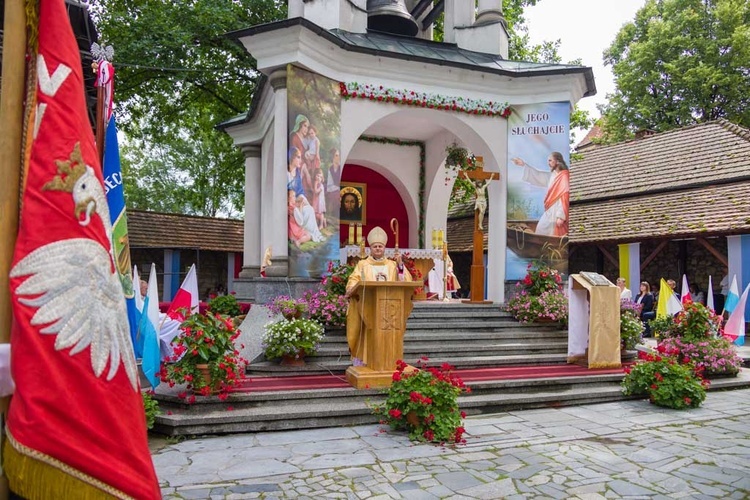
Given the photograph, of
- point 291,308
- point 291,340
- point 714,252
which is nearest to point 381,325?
point 291,340

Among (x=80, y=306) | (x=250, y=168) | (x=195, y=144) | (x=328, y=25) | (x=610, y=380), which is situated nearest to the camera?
(x=80, y=306)

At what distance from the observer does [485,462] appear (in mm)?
4922

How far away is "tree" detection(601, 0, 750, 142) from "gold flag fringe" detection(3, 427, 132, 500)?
28.0 meters

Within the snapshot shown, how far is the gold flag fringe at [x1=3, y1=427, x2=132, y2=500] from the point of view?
178 centimetres

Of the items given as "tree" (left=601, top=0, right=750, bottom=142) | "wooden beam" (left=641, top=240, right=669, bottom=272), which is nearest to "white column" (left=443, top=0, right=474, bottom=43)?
"wooden beam" (left=641, top=240, right=669, bottom=272)

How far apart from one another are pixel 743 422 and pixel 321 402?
5.00m

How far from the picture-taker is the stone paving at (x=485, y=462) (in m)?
4.24

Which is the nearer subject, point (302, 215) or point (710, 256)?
point (302, 215)

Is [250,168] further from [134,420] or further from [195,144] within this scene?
[195,144]

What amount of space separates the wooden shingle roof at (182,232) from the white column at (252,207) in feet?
21.9

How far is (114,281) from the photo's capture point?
Result: 6.70ft

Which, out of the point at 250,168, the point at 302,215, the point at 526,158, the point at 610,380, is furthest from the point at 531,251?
the point at 250,168

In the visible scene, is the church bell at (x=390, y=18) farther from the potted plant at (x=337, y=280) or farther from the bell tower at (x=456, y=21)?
the potted plant at (x=337, y=280)

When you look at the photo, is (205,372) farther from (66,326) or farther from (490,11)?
(490,11)
